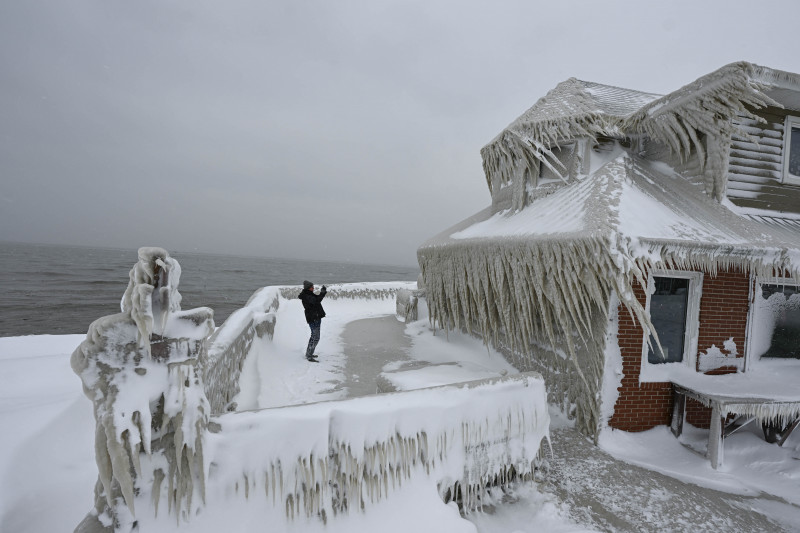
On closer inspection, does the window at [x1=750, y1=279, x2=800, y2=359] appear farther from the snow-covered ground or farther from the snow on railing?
the snow on railing

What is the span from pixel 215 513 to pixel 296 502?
0.65m

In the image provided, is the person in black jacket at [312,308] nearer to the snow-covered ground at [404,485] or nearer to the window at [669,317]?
the snow-covered ground at [404,485]

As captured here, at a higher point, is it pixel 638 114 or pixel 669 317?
pixel 638 114

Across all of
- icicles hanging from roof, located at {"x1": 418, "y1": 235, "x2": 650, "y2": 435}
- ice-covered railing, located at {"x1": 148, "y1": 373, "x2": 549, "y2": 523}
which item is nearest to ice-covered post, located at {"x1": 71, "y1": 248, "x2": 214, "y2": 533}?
ice-covered railing, located at {"x1": 148, "y1": 373, "x2": 549, "y2": 523}

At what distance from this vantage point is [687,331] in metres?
5.74

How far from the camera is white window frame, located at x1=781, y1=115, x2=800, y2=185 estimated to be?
618 centimetres

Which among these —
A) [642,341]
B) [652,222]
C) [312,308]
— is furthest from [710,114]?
[312,308]

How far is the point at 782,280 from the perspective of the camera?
6.00 m

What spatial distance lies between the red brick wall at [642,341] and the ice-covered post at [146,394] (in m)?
5.63

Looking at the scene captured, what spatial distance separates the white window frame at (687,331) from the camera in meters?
5.47

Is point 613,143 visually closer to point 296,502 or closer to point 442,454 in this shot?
point 442,454

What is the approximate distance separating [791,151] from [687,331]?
413 cm

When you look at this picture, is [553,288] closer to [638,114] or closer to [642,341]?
[642,341]

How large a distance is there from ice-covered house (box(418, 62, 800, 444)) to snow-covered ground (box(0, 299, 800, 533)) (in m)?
0.55
